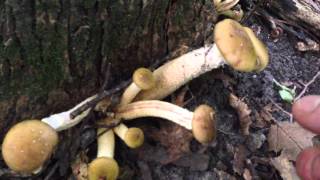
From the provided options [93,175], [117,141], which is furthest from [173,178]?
[93,175]

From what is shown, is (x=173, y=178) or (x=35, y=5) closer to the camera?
(x=35, y=5)

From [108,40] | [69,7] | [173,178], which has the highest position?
[69,7]

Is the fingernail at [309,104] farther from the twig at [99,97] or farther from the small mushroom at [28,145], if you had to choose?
the small mushroom at [28,145]

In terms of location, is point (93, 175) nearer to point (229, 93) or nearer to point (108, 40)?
point (108, 40)

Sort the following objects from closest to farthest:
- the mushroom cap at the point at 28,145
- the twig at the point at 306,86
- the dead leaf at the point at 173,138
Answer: the mushroom cap at the point at 28,145
the dead leaf at the point at 173,138
the twig at the point at 306,86

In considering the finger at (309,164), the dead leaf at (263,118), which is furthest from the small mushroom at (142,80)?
the dead leaf at (263,118)

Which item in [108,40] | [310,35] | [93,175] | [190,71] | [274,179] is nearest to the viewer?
[93,175]

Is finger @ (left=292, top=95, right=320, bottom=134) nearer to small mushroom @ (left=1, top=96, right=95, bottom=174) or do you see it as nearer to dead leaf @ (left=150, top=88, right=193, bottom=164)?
dead leaf @ (left=150, top=88, right=193, bottom=164)

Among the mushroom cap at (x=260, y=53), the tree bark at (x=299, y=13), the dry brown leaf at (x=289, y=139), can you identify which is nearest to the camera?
the mushroom cap at (x=260, y=53)
